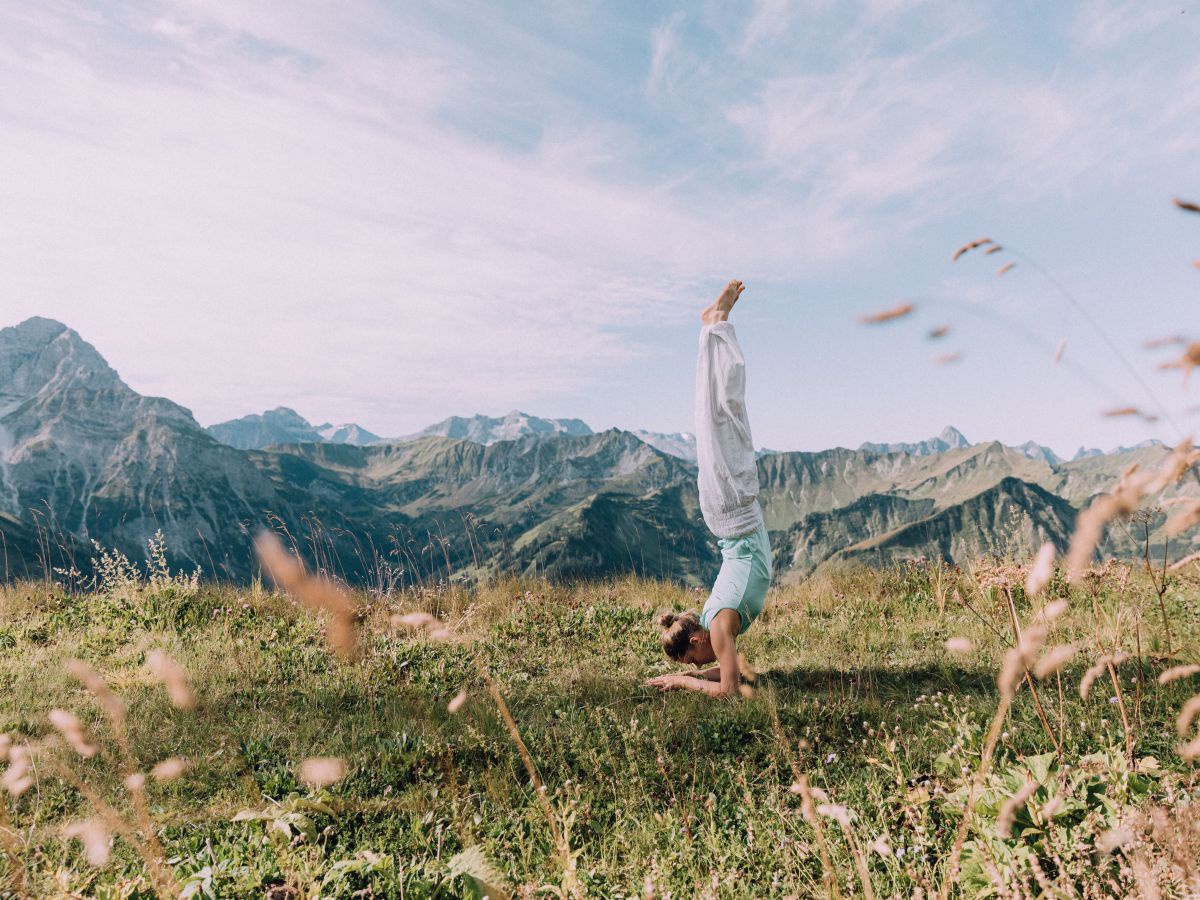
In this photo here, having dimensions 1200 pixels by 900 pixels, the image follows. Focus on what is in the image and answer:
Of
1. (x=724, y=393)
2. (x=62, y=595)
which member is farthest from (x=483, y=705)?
(x=62, y=595)

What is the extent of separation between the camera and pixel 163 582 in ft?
28.2

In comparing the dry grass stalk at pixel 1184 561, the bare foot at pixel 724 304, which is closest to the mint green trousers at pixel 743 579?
the bare foot at pixel 724 304

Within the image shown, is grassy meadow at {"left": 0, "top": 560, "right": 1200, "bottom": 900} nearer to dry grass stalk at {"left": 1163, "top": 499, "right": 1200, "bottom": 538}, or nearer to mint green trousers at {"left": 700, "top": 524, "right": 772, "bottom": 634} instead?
dry grass stalk at {"left": 1163, "top": 499, "right": 1200, "bottom": 538}

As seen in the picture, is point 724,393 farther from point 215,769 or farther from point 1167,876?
point 215,769

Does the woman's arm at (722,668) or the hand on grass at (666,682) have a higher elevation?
the woman's arm at (722,668)

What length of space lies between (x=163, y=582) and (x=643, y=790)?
7.66 metres

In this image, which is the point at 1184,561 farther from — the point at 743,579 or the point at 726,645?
the point at 726,645

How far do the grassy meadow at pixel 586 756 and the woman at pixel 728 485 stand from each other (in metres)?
0.68

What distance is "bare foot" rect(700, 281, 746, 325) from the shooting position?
5352 millimetres

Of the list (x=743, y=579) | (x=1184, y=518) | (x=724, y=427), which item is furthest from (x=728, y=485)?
(x=1184, y=518)

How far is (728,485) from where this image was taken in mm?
5164

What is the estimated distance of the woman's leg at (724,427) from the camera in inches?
203

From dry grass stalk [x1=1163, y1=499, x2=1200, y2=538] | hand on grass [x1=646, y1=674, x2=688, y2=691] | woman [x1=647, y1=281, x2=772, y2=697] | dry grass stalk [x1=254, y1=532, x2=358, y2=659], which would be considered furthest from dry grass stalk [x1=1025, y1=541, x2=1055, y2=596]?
hand on grass [x1=646, y1=674, x2=688, y2=691]

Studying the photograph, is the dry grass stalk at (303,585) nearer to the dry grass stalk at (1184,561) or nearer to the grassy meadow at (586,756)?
the grassy meadow at (586,756)
